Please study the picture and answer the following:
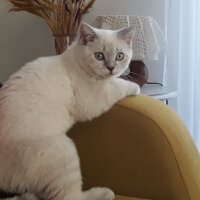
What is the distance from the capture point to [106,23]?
1396mm

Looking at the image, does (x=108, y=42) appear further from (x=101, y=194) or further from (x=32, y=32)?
(x=32, y=32)

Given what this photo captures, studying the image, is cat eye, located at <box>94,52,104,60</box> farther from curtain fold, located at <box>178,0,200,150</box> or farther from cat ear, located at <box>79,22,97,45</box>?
curtain fold, located at <box>178,0,200,150</box>

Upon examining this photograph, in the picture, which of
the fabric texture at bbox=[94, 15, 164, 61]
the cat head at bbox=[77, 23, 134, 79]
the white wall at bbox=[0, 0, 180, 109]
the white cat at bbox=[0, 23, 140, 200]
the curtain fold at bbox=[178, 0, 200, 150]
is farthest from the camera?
the white wall at bbox=[0, 0, 180, 109]

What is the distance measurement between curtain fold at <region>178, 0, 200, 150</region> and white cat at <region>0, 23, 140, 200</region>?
25.0 inches

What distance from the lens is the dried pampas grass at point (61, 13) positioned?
56.3 inches

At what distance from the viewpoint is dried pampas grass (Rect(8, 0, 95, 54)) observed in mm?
1430

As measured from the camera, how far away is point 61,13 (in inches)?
56.7

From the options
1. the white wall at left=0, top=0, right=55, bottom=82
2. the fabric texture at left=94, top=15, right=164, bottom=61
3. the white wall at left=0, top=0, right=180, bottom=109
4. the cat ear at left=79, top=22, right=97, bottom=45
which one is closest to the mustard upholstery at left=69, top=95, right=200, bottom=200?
the cat ear at left=79, top=22, right=97, bottom=45

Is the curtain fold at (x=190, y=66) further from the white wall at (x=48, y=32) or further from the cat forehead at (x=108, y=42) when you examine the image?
the cat forehead at (x=108, y=42)

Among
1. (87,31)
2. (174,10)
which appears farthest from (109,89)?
(174,10)

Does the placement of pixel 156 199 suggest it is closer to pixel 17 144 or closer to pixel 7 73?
pixel 17 144

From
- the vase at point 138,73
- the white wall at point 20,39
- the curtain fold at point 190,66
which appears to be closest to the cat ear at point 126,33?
the vase at point 138,73

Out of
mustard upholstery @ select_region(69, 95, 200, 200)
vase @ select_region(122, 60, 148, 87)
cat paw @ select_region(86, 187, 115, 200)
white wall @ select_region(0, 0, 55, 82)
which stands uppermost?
white wall @ select_region(0, 0, 55, 82)

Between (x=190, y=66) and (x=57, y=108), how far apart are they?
92cm
